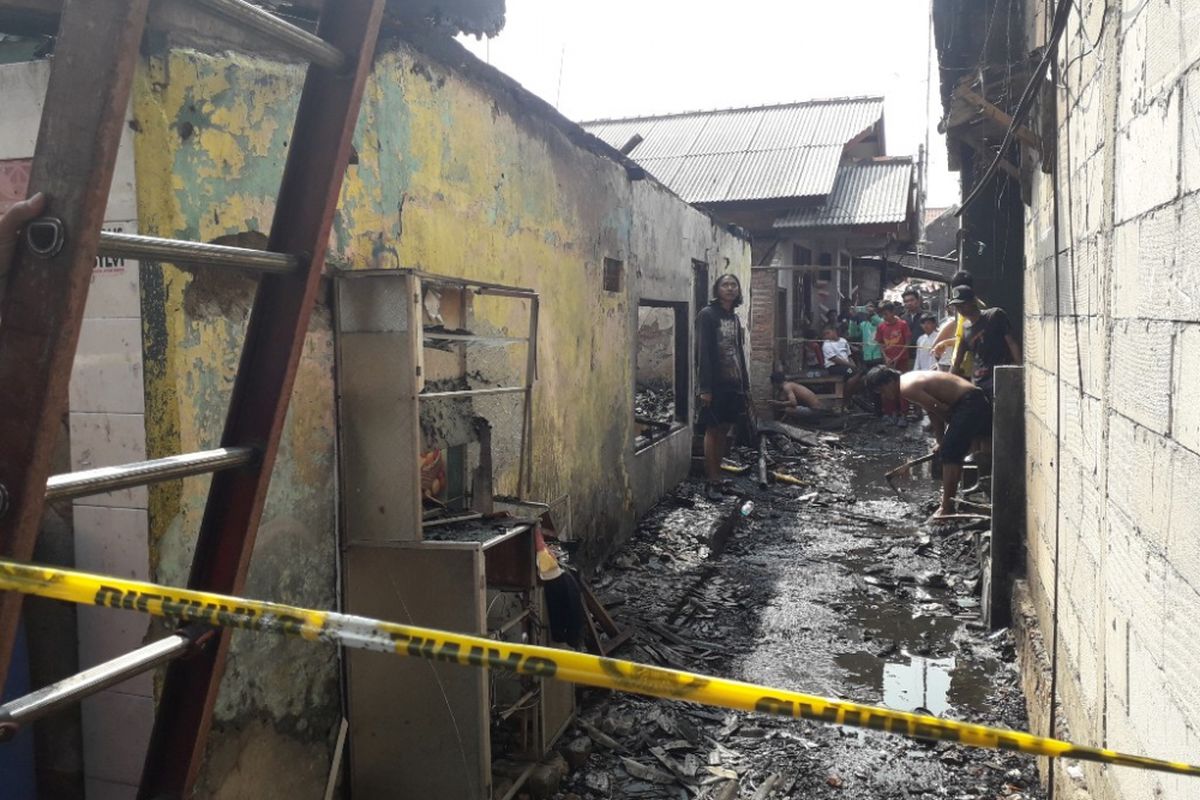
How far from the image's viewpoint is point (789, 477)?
34.9ft

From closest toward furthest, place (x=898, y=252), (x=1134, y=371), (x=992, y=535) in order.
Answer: (x=1134, y=371)
(x=992, y=535)
(x=898, y=252)

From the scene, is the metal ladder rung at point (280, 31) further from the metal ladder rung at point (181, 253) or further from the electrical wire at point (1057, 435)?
the electrical wire at point (1057, 435)

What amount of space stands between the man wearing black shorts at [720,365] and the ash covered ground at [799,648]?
83 cm

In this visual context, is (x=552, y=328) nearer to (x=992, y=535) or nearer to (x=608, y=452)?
(x=608, y=452)

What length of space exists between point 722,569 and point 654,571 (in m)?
0.66

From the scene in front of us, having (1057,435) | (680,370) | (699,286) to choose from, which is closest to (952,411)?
(680,370)

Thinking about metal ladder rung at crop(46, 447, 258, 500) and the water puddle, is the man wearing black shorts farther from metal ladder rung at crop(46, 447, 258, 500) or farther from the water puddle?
metal ladder rung at crop(46, 447, 258, 500)

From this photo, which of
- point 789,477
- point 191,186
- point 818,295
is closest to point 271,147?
point 191,186

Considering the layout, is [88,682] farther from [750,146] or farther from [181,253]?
[750,146]

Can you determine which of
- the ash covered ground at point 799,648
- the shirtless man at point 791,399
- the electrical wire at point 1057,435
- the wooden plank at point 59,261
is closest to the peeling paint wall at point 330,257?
the ash covered ground at point 799,648

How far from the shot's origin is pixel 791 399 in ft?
48.6

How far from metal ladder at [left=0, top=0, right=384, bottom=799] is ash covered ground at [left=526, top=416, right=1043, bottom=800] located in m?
2.58

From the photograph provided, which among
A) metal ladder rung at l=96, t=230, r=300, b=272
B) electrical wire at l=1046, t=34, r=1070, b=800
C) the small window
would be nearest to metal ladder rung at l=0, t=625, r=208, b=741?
metal ladder rung at l=96, t=230, r=300, b=272

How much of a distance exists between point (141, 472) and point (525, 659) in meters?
0.75
